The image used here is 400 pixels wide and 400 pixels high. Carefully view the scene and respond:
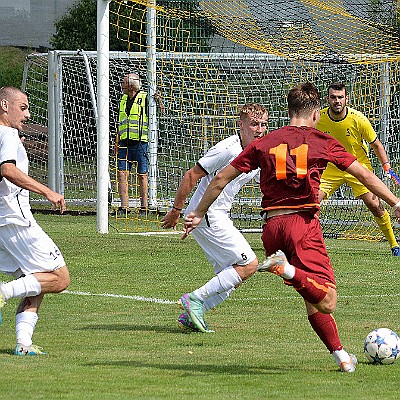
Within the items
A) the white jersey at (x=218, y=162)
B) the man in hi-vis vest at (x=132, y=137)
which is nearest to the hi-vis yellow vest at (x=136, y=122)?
the man in hi-vis vest at (x=132, y=137)

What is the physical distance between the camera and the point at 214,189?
23.5 ft

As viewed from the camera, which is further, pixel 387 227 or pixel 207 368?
pixel 387 227

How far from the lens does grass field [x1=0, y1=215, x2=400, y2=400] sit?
20.9ft

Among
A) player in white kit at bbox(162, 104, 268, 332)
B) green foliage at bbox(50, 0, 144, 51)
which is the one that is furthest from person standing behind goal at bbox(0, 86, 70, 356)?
green foliage at bbox(50, 0, 144, 51)

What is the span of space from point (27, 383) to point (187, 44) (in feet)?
41.1

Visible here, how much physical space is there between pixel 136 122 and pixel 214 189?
38.2 ft

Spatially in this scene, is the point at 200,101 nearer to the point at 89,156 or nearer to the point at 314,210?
the point at 89,156

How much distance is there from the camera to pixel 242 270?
8.73 meters

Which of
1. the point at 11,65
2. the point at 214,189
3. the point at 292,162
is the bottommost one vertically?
the point at 11,65

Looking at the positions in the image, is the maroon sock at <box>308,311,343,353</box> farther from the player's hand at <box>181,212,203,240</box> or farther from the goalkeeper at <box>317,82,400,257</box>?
the goalkeeper at <box>317,82,400,257</box>

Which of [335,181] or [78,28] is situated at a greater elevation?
[78,28]

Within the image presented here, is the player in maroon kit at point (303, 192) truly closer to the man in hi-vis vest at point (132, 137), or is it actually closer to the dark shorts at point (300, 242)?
the dark shorts at point (300, 242)

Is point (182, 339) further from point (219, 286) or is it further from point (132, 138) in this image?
point (132, 138)

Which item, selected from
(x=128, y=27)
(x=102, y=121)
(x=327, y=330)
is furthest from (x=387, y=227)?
(x=128, y=27)
